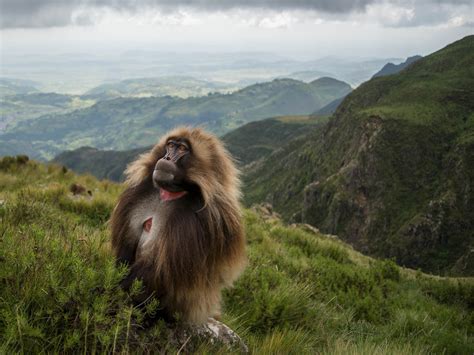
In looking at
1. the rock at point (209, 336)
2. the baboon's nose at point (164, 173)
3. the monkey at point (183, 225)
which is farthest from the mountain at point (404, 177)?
the baboon's nose at point (164, 173)

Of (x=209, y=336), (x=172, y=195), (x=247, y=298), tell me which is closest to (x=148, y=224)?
(x=172, y=195)

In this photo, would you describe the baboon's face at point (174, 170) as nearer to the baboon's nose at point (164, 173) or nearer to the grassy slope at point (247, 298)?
the baboon's nose at point (164, 173)

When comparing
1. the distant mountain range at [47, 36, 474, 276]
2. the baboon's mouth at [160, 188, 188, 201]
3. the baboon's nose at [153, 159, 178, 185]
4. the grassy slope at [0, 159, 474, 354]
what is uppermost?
the baboon's nose at [153, 159, 178, 185]

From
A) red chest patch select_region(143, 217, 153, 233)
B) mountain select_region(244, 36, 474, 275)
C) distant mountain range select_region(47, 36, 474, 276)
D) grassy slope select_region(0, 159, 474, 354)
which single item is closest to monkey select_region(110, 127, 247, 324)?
red chest patch select_region(143, 217, 153, 233)

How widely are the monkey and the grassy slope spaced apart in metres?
0.28

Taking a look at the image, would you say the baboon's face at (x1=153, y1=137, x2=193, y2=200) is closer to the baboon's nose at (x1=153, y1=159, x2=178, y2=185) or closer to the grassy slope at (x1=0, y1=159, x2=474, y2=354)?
the baboon's nose at (x1=153, y1=159, x2=178, y2=185)

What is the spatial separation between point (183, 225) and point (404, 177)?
299 feet

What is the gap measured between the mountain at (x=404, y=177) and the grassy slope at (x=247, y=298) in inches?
2427

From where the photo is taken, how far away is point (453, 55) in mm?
129625

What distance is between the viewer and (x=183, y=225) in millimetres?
3467

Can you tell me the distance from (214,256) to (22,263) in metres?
1.41

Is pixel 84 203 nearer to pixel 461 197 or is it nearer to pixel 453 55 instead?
pixel 461 197

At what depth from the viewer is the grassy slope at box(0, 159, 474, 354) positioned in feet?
9.16

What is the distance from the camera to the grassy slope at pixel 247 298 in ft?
9.16
